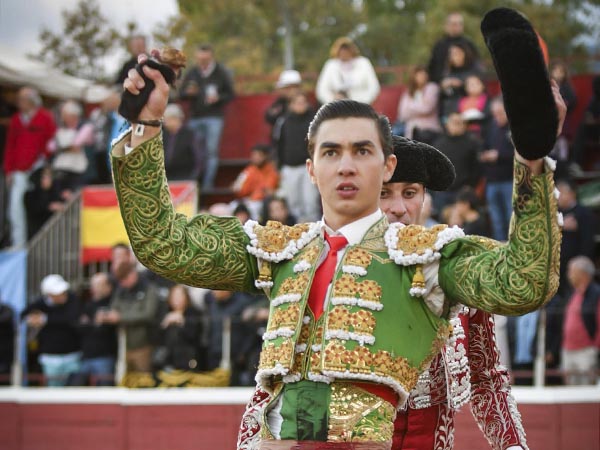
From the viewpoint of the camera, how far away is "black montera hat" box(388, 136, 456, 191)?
12.6 feet

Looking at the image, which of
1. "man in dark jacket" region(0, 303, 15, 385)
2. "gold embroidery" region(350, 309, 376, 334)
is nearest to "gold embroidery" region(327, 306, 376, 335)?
"gold embroidery" region(350, 309, 376, 334)

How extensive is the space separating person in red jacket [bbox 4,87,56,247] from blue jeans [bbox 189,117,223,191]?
129cm

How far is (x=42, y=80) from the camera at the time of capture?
42.4 ft

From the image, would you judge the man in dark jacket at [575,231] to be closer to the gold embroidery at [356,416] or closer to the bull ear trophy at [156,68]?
the gold embroidery at [356,416]

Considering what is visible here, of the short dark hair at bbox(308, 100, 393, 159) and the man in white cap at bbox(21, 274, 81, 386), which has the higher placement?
the short dark hair at bbox(308, 100, 393, 159)

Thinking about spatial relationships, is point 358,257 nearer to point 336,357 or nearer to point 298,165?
point 336,357

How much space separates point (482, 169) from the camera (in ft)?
30.2

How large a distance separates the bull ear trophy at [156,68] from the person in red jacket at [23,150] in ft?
27.3

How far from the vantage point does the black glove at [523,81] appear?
2.54 meters

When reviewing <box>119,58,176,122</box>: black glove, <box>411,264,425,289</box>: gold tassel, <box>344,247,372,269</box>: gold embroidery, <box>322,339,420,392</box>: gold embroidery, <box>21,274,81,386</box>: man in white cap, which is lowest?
<box>21,274,81,386</box>: man in white cap

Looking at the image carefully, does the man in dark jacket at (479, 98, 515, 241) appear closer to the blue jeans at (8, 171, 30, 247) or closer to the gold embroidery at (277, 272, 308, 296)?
the blue jeans at (8, 171, 30, 247)

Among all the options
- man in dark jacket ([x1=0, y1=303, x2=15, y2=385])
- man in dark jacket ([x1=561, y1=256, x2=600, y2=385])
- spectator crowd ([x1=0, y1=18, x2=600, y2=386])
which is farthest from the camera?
man in dark jacket ([x1=0, y1=303, x2=15, y2=385])

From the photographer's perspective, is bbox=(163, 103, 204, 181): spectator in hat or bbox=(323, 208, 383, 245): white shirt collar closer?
bbox=(323, 208, 383, 245): white shirt collar

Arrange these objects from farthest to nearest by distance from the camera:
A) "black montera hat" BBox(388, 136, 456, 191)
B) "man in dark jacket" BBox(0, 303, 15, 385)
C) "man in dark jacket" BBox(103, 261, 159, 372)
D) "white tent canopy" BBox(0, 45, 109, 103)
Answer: "white tent canopy" BBox(0, 45, 109, 103), "man in dark jacket" BBox(0, 303, 15, 385), "man in dark jacket" BBox(103, 261, 159, 372), "black montera hat" BBox(388, 136, 456, 191)
